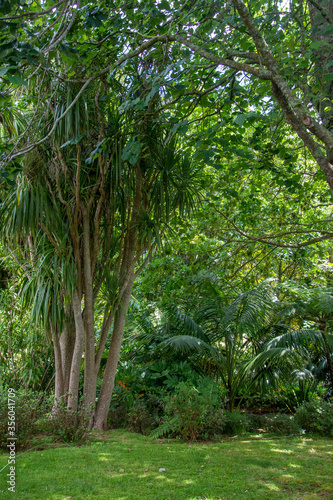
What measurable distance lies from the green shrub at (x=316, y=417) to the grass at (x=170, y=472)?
0.91 meters

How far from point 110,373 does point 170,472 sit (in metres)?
1.89

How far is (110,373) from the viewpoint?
16.4ft

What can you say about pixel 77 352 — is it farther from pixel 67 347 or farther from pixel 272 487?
pixel 272 487

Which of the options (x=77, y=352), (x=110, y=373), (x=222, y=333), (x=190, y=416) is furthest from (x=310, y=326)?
(x=77, y=352)

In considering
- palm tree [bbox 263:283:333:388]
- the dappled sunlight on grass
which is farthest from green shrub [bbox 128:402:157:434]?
the dappled sunlight on grass

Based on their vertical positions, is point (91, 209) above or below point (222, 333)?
above

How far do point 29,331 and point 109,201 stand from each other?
228cm

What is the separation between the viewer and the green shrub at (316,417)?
17.1ft

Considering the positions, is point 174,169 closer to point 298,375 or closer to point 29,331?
point 29,331

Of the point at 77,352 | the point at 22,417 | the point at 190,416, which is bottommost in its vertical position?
the point at 190,416

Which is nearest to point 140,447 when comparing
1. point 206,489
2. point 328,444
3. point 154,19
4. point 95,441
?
point 95,441

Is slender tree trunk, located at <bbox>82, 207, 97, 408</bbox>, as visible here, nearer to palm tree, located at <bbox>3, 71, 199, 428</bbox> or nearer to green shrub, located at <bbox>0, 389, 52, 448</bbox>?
palm tree, located at <bbox>3, 71, 199, 428</bbox>

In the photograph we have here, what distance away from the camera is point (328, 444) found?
15.0ft

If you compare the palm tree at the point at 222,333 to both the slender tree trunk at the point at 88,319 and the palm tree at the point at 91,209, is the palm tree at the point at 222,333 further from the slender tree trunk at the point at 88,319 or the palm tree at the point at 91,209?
the palm tree at the point at 91,209
